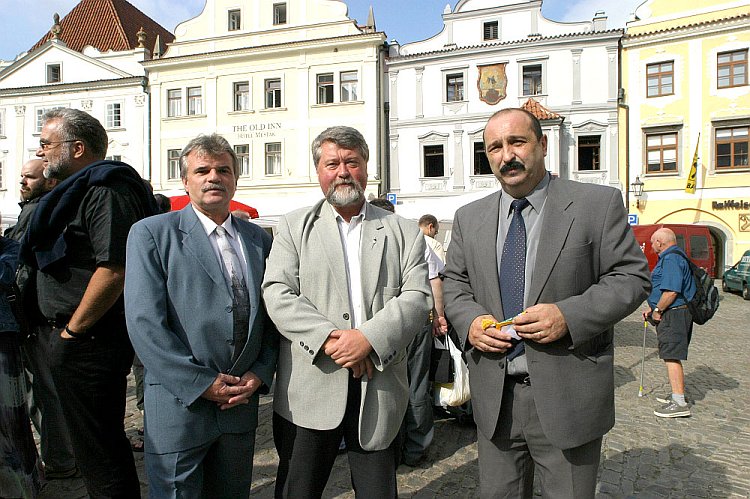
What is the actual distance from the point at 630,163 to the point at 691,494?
2011 cm

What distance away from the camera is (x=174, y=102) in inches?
989

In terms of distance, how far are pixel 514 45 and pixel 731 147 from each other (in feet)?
30.0

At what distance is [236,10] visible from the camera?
24.4m

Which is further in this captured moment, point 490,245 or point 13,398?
point 13,398

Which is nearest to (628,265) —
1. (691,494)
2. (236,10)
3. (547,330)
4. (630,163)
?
(547,330)

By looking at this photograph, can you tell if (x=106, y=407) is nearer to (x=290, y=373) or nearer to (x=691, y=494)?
(x=290, y=373)

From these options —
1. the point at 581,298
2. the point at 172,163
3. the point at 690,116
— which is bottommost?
the point at 581,298

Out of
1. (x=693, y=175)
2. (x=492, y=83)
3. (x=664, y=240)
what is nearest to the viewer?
(x=664, y=240)

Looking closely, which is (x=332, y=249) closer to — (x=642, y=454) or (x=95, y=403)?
(x=95, y=403)

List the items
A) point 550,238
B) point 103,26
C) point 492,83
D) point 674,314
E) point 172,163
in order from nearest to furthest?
point 550,238 → point 674,314 → point 492,83 → point 172,163 → point 103,26

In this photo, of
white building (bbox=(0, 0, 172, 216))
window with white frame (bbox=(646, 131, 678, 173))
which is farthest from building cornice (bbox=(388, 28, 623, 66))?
white building (bbox=(0, 0, 172, 216))

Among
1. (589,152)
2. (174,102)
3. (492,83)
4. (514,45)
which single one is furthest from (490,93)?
(174,102)

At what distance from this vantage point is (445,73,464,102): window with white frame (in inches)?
878

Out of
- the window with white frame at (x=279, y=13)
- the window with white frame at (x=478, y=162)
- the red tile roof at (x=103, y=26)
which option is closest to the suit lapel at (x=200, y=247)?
the window with white frame at (x=478, y=162)
